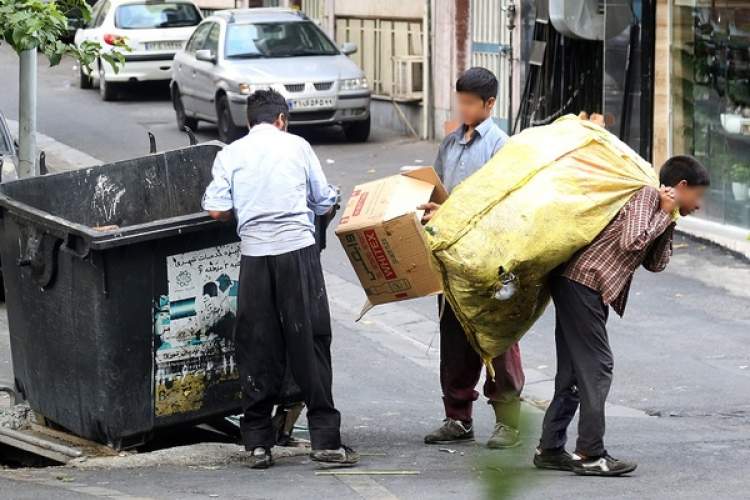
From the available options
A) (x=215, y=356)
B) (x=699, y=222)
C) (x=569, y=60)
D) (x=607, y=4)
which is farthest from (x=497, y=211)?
(x=569, y=60)

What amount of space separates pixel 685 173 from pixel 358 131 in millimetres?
13631

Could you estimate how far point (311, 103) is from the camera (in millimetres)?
18062

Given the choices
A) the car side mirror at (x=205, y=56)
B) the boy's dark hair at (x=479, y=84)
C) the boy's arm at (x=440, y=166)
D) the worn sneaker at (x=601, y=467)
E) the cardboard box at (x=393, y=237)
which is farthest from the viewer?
the car side mirror at (x=205, y=56)

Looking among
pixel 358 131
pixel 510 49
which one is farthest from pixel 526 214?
pixel 358 131

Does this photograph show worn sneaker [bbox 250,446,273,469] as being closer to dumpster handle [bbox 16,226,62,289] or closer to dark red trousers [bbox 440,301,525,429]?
dark red trousers [bbox 440,301,525,429]

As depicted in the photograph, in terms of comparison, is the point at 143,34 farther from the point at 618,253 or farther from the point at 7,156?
the point at 618,253

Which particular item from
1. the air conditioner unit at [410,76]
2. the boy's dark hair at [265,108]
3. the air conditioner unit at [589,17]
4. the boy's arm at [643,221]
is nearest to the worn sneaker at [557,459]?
the boy's arm at [643,221]

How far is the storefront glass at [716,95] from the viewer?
11938 millimetres

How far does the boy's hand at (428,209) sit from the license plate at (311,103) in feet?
38.8

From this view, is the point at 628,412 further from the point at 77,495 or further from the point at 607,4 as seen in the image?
the point at 607,4

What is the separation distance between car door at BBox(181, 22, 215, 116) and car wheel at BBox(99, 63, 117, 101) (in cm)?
386

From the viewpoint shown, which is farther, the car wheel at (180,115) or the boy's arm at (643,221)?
the car wheel at (180,115)

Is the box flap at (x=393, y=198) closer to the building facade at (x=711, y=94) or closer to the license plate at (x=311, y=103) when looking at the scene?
the building facade at (x=711, y=94)

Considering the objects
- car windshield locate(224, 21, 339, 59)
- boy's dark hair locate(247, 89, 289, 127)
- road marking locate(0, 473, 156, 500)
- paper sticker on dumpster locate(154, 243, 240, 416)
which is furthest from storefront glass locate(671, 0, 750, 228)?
road marking locate(0, 473, 156, 500)
